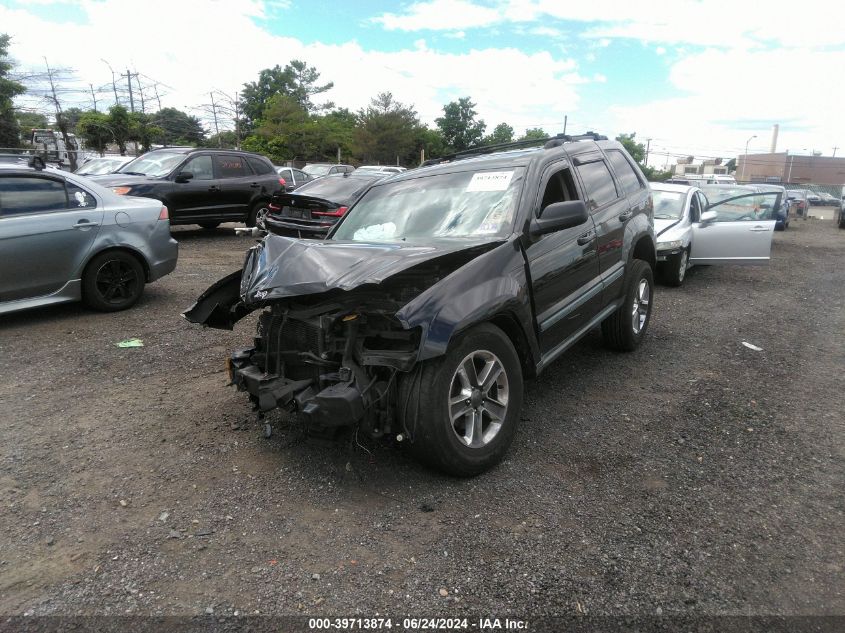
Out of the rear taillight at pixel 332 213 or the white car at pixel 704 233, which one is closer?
the white car at pixel 704 233

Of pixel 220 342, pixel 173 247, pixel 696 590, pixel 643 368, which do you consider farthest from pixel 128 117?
pixel 696 590

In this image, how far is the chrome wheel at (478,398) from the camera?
3.39 metres

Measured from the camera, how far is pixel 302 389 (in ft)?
11.0

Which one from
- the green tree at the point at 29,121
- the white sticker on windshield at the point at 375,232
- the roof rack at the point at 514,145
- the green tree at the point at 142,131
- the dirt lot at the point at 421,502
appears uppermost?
the green tree at the point at 29,121

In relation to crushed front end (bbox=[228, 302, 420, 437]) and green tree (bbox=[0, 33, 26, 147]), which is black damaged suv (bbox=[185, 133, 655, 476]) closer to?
crushed front end (bbox=[228, 302, 420, 437])

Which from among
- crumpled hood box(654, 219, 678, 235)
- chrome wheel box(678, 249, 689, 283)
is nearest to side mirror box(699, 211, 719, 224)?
crumpled hood box(654, 219, 678, 235)

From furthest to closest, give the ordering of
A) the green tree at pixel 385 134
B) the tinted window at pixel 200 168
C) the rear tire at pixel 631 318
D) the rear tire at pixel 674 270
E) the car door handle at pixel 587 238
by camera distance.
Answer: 1. the green tree at pixel 385 134
2. the tinted window at pixel 200 168
3. the rear tire at pixel 674 270
4. the rear tire at pixel 631 318
5. the car door handle at pixel 587 238

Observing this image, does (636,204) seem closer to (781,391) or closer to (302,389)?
(781,391)

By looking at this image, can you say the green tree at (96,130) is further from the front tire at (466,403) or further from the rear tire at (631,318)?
the front tire at (466,403)

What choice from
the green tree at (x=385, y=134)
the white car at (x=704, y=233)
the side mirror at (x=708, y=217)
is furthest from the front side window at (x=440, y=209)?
the green tree at (x=385, y=134)

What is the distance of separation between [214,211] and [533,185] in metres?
9.69

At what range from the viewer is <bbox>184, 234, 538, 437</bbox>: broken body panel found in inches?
123

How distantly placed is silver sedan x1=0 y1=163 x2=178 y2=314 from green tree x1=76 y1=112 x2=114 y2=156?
29.6m

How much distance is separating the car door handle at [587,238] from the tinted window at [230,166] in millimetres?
9594
